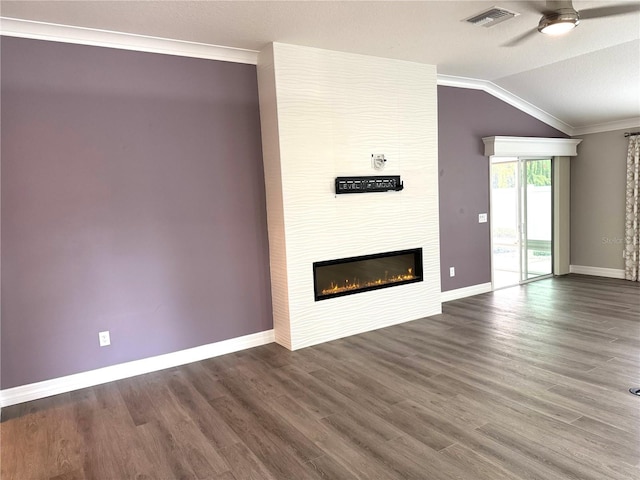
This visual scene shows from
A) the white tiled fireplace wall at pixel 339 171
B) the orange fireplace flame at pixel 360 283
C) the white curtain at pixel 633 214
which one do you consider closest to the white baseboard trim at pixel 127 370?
the white tiled fireplace wall at pixel 339 171

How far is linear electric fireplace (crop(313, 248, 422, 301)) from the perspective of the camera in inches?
178

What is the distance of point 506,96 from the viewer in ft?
20.8

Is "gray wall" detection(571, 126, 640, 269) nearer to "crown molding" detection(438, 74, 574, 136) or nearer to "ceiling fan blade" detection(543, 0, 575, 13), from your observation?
"crown molding" detection(438, 74, 574, 136)

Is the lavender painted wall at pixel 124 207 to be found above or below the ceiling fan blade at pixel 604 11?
below

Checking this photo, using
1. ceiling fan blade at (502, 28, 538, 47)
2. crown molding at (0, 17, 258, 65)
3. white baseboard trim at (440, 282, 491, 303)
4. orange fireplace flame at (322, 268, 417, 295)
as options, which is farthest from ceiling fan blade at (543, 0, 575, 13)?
white baseboard trim at (440, 282, 491, 303)

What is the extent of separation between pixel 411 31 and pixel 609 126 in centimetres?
474

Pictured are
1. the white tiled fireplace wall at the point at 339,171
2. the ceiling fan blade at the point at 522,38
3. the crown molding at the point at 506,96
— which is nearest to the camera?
the ceiling fan blade at the point at 522,38

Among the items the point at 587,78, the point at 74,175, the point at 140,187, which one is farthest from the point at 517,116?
the point at 74,175

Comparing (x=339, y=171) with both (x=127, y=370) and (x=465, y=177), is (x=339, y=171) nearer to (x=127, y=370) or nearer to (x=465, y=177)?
(x=465, y=177)

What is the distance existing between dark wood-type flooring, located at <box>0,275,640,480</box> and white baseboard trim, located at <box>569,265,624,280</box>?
2859 mm

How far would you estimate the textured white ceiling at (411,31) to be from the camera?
3.21m

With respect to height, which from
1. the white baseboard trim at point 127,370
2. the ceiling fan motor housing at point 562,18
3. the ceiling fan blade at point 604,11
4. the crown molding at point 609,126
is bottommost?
the white baseboard trim at point 127,370

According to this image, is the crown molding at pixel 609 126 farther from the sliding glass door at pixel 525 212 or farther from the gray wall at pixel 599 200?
the sliding glass door at pixel 525 212

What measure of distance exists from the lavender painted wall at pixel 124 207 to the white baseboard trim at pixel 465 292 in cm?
262
